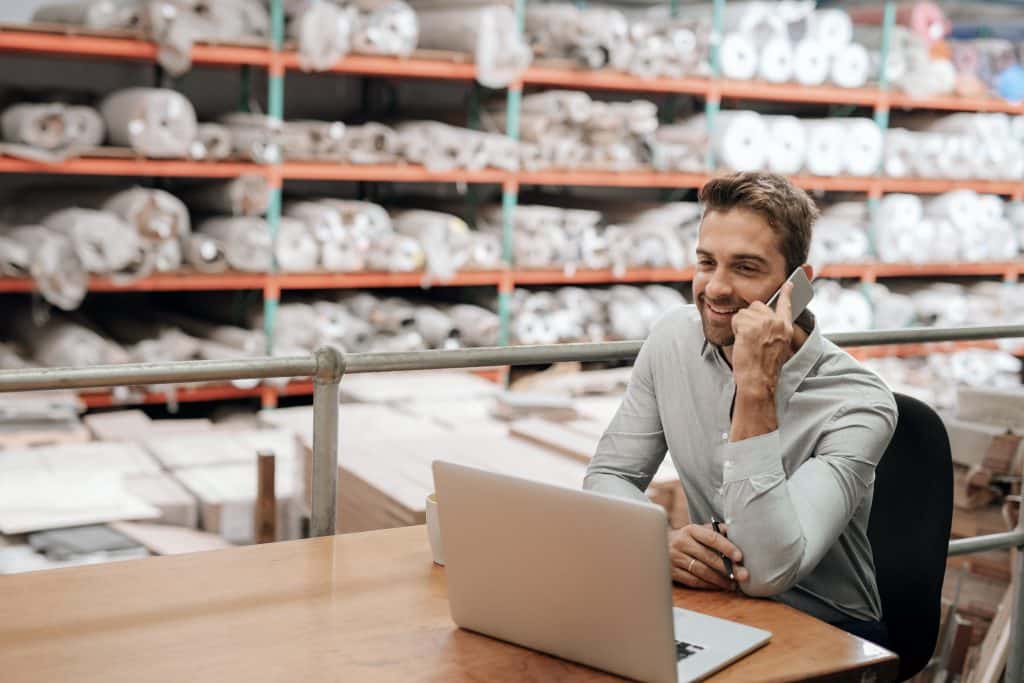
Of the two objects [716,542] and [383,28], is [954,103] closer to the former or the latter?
[383,28]

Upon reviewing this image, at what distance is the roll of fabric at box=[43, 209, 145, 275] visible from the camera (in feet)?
17.1

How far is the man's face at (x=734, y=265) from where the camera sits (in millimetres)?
2023

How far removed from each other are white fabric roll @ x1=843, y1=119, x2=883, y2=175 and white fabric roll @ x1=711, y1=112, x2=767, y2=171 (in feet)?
2.09

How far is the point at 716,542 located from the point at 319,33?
4.36 meters

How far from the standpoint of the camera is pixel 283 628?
1.60 m

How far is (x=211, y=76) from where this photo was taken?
6707mm

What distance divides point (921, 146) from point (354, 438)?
17.6 feet

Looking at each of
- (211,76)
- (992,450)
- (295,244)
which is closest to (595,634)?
(992,450)

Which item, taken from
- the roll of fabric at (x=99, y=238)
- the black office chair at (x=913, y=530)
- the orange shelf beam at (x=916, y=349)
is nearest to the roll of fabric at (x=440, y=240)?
the roll of fabric at (x=99, y=238)

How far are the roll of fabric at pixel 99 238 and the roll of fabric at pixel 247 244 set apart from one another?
1.51 ft

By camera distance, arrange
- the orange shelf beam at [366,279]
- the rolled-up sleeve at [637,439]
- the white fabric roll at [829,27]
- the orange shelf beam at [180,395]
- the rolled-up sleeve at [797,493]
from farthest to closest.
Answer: the white fabric roll at [829,27] → the orange shelf beam at [366,279] → the orange shelf beam at [180,395] → the rolled-up sleeve at [637,439] → the rolled-up sleeve at [797,493]

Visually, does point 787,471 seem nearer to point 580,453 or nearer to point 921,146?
point 580,453

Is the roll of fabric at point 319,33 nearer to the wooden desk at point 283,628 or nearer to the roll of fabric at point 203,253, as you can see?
the roll of fabric at point 203,253

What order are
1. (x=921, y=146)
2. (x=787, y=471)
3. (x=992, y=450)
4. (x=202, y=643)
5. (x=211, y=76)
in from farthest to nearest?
(x=921, y=146) < (x=211, y=76) < (x=992, y=450) < (x=787, y=471) < (x=202, y=643)
